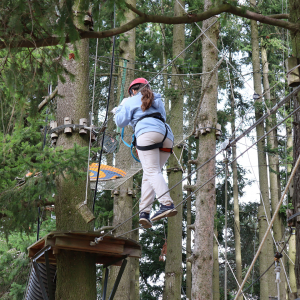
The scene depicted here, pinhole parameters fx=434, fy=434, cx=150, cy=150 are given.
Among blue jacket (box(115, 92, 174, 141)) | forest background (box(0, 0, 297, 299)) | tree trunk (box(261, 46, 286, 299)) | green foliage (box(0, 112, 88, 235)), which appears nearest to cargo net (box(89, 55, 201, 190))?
forest background (box(0, 0, 297, 299))

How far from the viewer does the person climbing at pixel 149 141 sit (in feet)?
10.9

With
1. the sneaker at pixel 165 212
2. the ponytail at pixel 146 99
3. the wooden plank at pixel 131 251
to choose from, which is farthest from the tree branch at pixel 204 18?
the wooden plank at pixel 131 251

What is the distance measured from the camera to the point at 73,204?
13.6 ft

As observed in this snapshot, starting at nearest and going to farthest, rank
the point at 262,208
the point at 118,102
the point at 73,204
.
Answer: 1. the point at 73,204
2. the point at 118,102
3. the point at 262,208

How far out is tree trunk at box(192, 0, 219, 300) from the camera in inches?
221

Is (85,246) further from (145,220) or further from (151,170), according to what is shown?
(151,170)

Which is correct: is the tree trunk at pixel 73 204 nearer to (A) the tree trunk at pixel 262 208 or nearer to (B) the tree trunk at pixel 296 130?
(B) the tree trunk at pixel 296 130

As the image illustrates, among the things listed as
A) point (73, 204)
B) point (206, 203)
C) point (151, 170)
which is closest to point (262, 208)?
point (206, 203)

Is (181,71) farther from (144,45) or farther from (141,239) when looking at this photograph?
(141,239)

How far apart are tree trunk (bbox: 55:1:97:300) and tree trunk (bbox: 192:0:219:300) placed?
1929 mm

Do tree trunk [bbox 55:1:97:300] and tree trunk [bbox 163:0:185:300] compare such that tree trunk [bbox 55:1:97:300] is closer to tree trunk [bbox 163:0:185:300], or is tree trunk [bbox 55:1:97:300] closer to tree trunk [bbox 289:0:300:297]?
tree trunk [bbox 289:0:300:297]

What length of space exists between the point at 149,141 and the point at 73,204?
3.93 feet

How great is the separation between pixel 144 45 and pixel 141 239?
22.6 ft

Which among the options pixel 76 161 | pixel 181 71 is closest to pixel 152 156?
pixel 76 161
